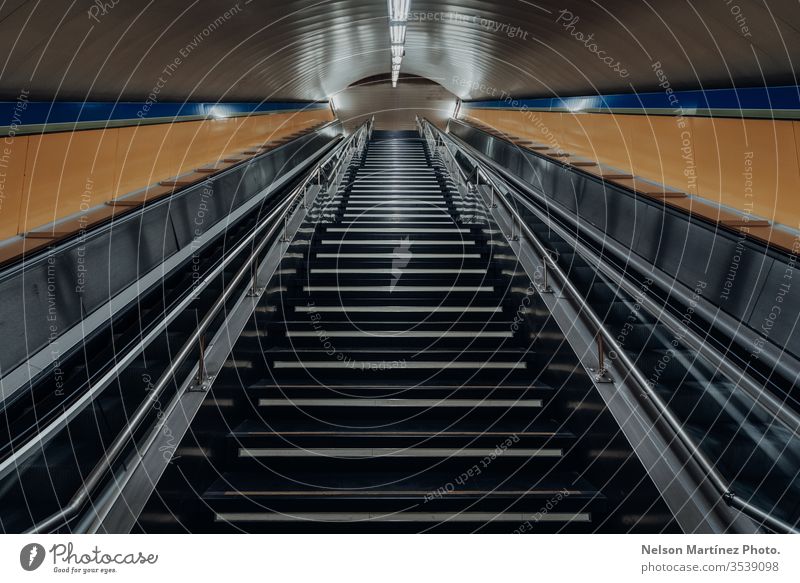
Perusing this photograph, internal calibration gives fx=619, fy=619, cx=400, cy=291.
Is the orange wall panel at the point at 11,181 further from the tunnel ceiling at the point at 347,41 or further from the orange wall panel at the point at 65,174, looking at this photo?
the tunnel ceiling at the point at 347,41

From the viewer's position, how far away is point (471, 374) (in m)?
3.70

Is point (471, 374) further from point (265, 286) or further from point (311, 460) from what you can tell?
point (265, 286)

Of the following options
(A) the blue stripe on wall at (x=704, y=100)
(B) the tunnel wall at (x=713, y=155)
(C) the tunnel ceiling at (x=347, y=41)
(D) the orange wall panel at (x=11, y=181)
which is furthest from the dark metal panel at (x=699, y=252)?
(D) the orange wall panel at (x=11, y=181)

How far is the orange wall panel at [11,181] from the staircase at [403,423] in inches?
68.9

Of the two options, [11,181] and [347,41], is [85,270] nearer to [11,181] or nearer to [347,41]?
[11,181]

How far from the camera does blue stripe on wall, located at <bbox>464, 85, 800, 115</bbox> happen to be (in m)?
4.41

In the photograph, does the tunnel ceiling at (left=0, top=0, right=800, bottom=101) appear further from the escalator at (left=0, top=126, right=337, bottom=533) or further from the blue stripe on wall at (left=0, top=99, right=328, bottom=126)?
the escalator at (left=0, top=126, right=337, bottom=533)

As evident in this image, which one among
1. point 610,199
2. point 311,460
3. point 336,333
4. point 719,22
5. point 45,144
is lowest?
point 311,460

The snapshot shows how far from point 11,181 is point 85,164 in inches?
43.7

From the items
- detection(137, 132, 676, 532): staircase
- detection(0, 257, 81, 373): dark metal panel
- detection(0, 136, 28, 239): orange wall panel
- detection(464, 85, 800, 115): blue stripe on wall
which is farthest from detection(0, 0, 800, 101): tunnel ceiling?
detection(137, 132, 676, 532): staircase

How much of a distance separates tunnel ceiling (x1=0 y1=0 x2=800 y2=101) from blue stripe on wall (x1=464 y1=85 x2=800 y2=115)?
0.28 ft

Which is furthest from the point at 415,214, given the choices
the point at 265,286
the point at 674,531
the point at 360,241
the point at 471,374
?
the point at 674,531

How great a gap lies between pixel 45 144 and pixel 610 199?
4764 millimetres

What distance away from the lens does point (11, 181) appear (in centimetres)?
408
